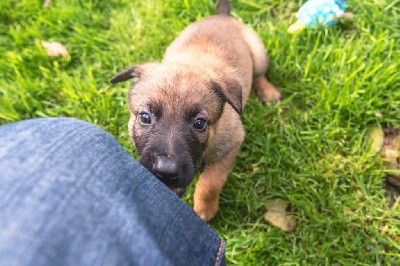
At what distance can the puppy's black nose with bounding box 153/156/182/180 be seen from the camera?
2.16 metres

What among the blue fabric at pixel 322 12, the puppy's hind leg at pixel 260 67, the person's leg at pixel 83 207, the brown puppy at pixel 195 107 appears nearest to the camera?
the person's leg at pixel 83 207

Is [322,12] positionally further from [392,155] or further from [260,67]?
[392,155]

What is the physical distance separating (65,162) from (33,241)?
32 cm

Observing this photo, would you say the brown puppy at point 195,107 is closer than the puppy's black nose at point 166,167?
No

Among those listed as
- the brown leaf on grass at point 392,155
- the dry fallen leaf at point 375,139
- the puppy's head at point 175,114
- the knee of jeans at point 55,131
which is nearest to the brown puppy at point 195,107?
the puppy's head at point 175,114

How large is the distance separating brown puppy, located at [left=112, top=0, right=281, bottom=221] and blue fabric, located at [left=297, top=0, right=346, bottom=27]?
0.71 m

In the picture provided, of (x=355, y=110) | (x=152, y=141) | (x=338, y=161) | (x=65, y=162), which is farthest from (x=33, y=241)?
(x=355, y=110)

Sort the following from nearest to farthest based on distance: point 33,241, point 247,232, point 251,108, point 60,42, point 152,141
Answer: point 33,241 → point 152,141 → point 247,232 → point 251,108 → point 60,42

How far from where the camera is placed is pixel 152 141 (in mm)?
2336

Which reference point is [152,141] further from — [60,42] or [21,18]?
[21,18]

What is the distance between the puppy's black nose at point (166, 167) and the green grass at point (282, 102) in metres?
0.99

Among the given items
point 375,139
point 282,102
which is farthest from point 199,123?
point 375,139

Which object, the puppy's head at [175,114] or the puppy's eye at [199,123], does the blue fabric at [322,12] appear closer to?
the puppy's head at [175,114]

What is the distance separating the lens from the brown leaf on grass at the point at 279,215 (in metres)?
2.96
